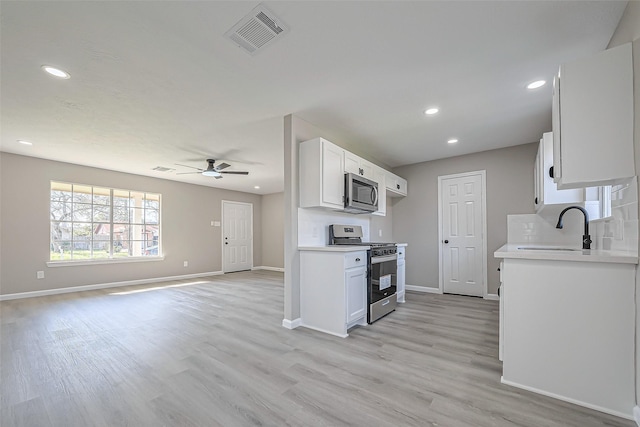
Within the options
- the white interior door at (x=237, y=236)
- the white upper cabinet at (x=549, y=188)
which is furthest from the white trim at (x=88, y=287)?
the white upper cabinet at (x=549, y=188)

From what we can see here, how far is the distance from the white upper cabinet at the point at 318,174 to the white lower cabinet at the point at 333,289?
2.00ft

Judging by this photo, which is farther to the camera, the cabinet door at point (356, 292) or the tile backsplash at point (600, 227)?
the cabinet door at point (356, 292)

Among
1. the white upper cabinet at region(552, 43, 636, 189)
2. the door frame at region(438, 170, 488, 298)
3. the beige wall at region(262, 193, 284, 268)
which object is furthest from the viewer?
the beige wall at region(262, 193, 284, 268)

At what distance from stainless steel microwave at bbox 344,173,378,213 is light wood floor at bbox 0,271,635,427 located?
1.52m

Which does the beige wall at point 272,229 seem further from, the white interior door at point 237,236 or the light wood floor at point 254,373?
the light wood floor at point 254,373

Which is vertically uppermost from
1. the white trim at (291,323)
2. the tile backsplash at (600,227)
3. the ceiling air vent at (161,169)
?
the ceiling air vent at (161,169)

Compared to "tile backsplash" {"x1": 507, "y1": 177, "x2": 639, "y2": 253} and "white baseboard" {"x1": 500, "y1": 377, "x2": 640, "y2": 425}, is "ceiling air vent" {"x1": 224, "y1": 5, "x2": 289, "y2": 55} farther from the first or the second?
"white baseboard" {"x1": 500, "y1": 377, "x2": 640, "y2": 425}

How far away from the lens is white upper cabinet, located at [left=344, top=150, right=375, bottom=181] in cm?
365

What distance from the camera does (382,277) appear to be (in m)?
3.50

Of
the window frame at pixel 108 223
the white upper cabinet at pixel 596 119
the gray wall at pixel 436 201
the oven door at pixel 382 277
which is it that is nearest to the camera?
the white upper cabinet at pixel 596 119

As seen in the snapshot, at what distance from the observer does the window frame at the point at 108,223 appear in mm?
5168

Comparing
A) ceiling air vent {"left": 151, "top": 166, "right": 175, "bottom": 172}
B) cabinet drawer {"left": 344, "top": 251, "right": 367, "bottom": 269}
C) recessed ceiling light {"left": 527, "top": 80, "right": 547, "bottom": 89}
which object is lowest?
cabinet drawer {"left": 344, "top": 251, "right": 367, "bottom": 269}

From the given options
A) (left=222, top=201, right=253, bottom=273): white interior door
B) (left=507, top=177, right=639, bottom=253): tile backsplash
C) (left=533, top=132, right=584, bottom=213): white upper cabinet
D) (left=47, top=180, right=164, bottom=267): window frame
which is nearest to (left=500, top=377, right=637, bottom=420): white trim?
(left=507, top=177, right=639, bottom=253): tile backsplash

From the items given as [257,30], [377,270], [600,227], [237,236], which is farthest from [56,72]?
[237,236]
